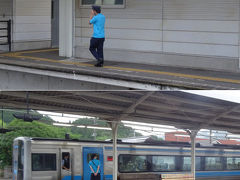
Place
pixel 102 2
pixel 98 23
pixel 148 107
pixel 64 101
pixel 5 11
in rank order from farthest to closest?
pixel 5 11
pixel 102 2
pixel 98 23
pixel 64 101
pixel 148 107

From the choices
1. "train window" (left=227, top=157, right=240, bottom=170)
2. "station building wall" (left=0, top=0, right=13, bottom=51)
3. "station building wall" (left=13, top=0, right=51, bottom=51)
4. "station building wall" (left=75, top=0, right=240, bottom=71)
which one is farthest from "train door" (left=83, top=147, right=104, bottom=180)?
"station building wall" (left=0, top=0, right=13, bottom=51)

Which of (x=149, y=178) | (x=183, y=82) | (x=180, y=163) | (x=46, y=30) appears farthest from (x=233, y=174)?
(x=46, y=30)

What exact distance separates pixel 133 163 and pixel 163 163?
26 centimetres

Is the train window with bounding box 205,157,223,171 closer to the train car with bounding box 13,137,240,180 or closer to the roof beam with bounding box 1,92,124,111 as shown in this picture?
the train car with bounding box 13,137,240,180

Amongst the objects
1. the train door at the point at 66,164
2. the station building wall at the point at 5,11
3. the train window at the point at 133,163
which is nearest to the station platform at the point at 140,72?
the station building wall at the point at 5,11

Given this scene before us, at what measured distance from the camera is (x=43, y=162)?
3.89 metres

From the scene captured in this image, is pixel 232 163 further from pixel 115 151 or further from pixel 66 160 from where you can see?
pixel 66 160

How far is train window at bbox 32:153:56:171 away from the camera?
12.8 feet

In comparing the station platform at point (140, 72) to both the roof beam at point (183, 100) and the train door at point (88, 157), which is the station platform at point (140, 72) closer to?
the roof beam at point (183, 100)

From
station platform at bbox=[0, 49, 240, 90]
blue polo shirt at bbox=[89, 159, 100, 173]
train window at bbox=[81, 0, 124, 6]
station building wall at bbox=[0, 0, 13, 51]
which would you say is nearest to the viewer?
blue polo shirt at bbox=[89, 159, 100, 173]

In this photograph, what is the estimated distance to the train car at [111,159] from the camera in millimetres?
3918

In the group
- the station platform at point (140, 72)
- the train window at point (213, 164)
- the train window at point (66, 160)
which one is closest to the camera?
the train window at point (66, 160)

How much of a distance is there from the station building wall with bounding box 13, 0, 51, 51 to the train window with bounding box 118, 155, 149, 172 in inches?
494

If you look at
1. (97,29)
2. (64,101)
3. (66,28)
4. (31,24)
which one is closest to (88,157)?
(64,101)
